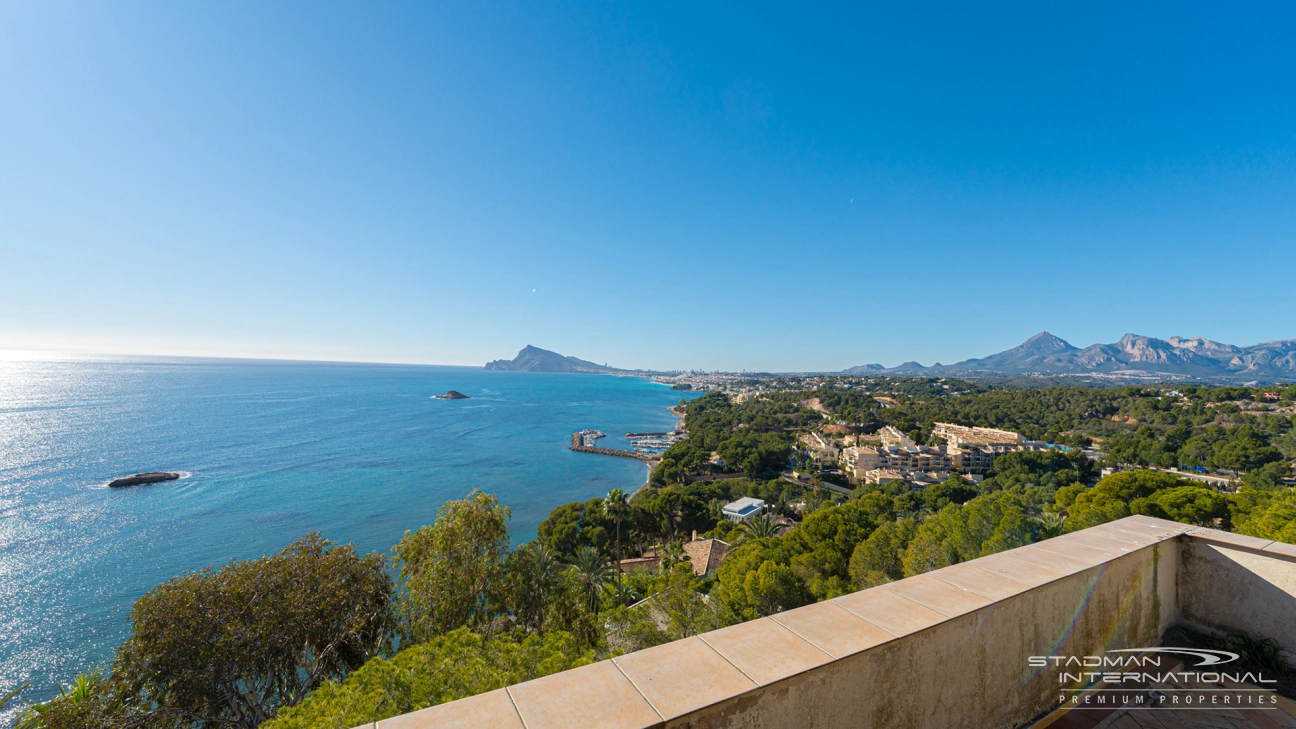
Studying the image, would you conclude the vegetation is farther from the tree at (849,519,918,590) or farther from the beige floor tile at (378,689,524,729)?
the tree at (849,519,918,590)

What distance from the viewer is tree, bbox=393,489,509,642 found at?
974 cm

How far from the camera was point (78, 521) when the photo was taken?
2595cm

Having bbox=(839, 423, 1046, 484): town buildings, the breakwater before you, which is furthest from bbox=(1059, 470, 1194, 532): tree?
the breakwater

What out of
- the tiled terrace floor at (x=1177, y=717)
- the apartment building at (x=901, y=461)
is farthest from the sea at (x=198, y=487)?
the tiled terrace floor at (x=1177, y=717)

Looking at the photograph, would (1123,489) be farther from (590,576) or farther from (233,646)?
(233,646)

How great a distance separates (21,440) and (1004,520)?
7121cm

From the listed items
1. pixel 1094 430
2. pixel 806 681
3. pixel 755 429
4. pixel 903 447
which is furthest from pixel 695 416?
pixel 806 681

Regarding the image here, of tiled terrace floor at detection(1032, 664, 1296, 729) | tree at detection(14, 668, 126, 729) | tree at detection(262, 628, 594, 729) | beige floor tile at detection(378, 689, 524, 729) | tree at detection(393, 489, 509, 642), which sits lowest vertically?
tree at detection(14, 668, 126, 729)

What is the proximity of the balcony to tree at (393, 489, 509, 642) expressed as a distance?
9527 millimetres

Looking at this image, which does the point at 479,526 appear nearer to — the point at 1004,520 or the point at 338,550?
the point at 338,550

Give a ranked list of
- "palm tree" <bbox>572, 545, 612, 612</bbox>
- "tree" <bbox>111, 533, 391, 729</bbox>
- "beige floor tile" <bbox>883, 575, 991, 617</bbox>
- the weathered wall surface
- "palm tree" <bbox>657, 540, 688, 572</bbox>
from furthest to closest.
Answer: "palm tree" <bbox>657, 540, 688, 572</bbox> < "palm tree" <bbox>572, 545, 612, 612</bbox> < "tree" <bbox>111, 533, 391, 729</bbox> < the weathered wall surface < "beige floor tile" <bbox>883, 575, 991, 617</bbox>

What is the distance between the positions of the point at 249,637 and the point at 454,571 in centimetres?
342

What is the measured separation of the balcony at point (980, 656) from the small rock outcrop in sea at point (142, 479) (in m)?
47.2

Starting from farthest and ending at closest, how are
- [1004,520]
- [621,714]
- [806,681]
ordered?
[1004,520] < [806,681] < [621,714]
